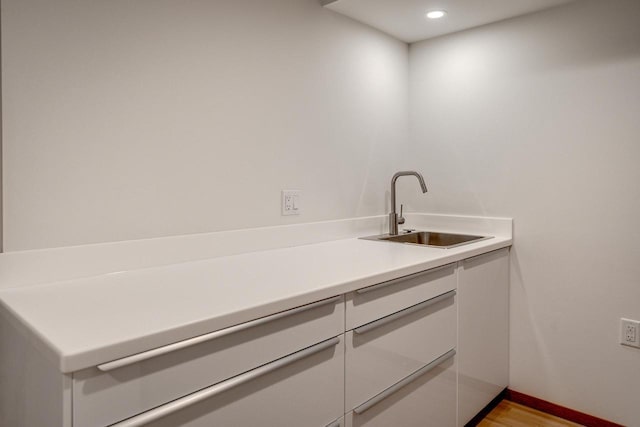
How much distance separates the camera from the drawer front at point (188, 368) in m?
0.80

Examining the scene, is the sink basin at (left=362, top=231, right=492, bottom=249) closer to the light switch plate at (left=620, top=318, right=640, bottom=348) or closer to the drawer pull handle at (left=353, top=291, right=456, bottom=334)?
the drawer pull handle at (left=353, top=291, right=456, bottom=334)

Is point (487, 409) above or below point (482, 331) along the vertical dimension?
below

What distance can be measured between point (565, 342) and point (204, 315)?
6.20ft

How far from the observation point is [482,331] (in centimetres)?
205

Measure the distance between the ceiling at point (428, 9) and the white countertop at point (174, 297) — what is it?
119 cm

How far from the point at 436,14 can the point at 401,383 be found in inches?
68.2

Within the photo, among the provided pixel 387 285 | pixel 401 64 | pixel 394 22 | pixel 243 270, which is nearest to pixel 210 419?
pixel 243 270

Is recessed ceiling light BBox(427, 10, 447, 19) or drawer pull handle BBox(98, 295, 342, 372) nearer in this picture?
drawer pull handle BBox(98, 295, 342, 372)

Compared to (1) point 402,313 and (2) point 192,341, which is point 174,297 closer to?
(2) point 192,341

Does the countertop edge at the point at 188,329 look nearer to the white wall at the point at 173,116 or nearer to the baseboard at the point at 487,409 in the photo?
the white wall at the point at 173,116

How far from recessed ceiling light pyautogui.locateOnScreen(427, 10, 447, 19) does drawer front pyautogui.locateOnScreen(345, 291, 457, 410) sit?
135 centimetres

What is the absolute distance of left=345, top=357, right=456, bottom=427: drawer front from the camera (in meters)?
1.42

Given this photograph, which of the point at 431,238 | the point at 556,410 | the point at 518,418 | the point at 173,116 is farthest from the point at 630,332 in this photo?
the point at 173,116

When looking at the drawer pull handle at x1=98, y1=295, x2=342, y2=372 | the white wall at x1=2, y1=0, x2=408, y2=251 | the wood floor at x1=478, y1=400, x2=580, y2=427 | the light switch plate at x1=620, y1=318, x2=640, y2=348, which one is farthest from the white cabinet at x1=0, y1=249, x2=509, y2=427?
the light switch plate at x1=620, y1=318, x2=640, y2=348
